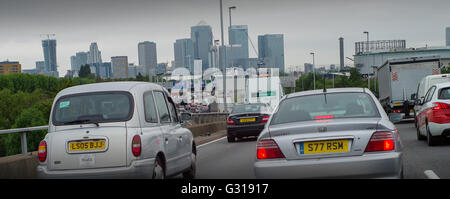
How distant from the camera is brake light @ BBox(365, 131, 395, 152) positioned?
6.85 meters

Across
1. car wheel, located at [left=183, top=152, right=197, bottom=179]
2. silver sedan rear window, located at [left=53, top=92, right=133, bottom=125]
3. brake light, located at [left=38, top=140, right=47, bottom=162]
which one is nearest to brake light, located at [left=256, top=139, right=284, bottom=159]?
silver sedan rear window, located at [left=53, top=92, right=133, bottom=125]

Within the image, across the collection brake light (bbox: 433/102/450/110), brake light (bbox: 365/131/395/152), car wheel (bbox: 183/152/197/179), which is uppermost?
brake light (bbox: 365/131/395/152)

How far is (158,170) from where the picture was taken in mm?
8602

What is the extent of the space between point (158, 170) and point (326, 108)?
2.33 metres

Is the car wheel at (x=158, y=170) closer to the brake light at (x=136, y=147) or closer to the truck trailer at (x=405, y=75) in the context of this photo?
the brake light at (x=136, y=147)

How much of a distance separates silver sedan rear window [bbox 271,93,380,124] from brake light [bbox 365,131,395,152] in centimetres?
64

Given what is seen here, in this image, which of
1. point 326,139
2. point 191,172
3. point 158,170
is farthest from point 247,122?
point 326,139

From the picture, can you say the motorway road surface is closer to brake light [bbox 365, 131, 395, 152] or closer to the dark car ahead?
brake light [bbox 365, 131, 395, 152]

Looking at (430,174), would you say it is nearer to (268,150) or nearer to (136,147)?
(268,150)

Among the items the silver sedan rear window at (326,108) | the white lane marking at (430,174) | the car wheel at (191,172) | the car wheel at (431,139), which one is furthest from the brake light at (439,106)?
the silver sedan rear window at (326,108)

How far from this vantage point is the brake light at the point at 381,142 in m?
6.85

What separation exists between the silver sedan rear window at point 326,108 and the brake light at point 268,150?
684 millimetres
